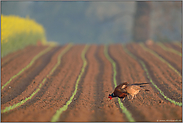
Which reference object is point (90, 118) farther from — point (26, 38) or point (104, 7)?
point (104, 7)

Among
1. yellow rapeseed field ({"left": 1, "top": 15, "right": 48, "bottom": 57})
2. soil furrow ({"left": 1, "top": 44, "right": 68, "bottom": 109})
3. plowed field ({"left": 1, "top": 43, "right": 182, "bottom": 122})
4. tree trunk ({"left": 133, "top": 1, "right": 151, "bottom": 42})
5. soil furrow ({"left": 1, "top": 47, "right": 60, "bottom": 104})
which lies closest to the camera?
plowed field ({"left": 1, "top": 43, "right": 182, "bottom": 122})

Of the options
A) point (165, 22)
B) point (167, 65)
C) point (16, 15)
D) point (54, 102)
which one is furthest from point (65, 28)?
point (54, 102)

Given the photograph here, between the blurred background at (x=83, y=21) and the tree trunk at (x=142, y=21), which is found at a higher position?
the blurred background at (x=83, y=21)

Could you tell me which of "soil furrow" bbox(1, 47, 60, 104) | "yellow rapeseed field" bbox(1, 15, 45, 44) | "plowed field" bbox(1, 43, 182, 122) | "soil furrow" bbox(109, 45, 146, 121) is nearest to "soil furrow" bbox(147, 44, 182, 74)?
"plowed field" bbox(1, 43, 182, 122)

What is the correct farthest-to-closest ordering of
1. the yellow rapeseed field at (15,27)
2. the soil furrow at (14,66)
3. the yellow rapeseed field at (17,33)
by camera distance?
1. the yellow rapeseed field at (17,33)
2. the yellow rapeseed field at (15,27)
3. the soil furrow at (14,66)

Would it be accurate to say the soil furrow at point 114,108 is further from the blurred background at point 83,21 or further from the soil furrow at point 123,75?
the blurred background at point 83,21

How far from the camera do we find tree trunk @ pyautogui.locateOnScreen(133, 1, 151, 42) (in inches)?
1086

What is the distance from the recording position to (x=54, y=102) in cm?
855

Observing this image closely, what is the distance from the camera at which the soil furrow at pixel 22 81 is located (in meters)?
10.2

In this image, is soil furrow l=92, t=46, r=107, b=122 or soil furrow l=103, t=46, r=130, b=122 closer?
soil furrow l=103, t=46, r=130, b=122

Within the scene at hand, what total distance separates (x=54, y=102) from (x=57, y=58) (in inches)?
352

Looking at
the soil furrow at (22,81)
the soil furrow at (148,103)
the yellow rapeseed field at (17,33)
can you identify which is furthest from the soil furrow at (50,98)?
the yellow rapeseed field at (17,33)

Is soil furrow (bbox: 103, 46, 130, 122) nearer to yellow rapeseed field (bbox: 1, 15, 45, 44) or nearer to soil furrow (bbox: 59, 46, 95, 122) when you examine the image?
soil furrow (bbox: 59, 46, 95, 122)

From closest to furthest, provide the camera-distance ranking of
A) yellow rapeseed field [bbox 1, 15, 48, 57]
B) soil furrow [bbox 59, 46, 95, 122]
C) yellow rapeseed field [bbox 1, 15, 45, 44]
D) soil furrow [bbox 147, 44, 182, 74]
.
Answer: soil furrow [bbox 59, 46, 95, 122] → soil furrow [bbox 147, 44, 182, 74] → yellow rapeseed field [bbox 1, 15, 45, 44] → yellow rapeseed field [bbox 1, 15, 48, 57]
